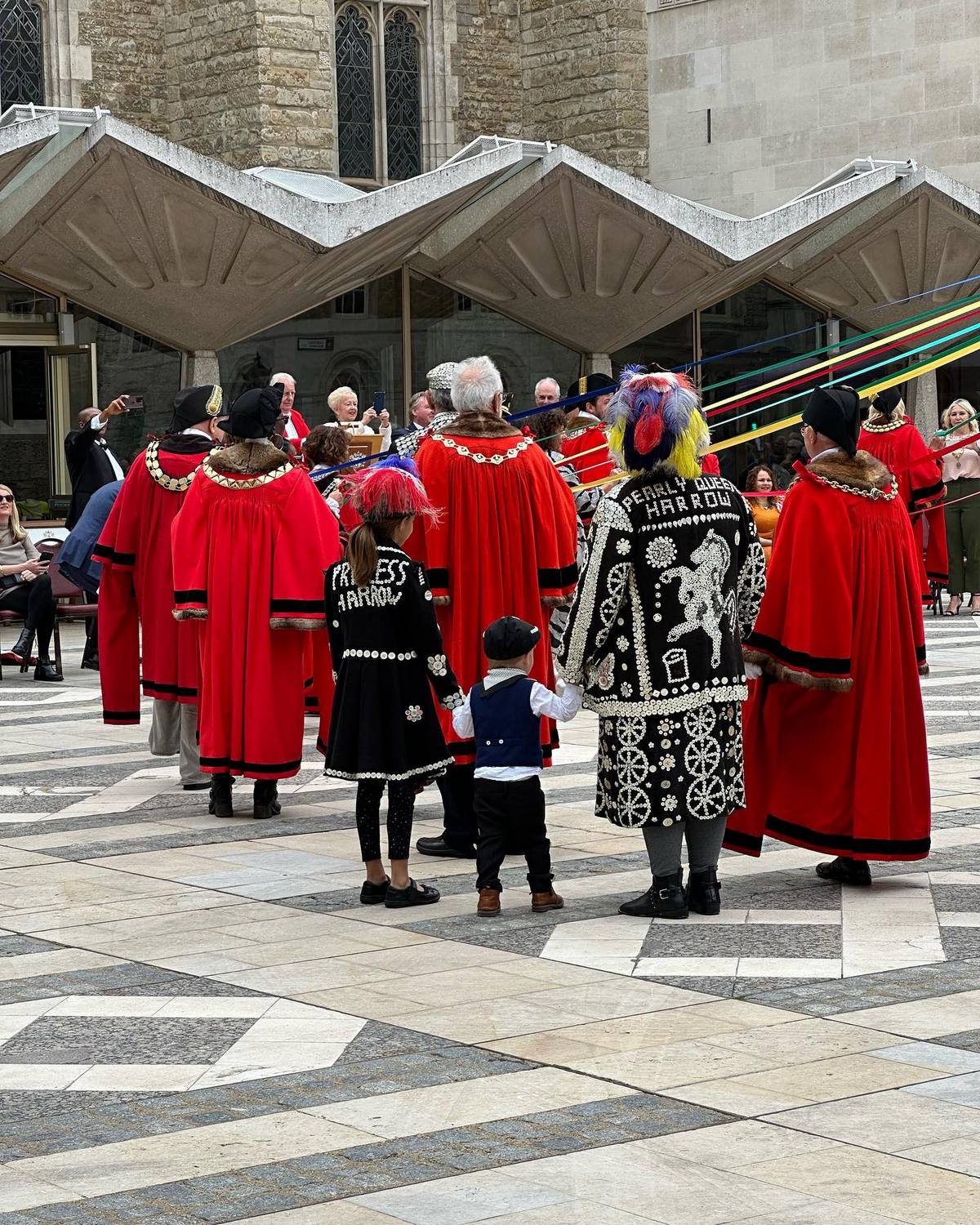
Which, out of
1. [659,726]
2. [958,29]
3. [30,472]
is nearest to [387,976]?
[659,726]

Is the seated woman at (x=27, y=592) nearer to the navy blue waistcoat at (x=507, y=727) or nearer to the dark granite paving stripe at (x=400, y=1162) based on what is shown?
the navy blue waistcoat at (x=507, y=727)

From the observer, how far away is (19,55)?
25953 mm

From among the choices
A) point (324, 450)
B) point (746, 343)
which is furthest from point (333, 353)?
point (324, 450)

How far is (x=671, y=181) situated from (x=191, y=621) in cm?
2272

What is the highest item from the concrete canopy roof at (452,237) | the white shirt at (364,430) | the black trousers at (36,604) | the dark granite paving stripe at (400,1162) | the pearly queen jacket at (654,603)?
the concrete canopy roof at (452,237)

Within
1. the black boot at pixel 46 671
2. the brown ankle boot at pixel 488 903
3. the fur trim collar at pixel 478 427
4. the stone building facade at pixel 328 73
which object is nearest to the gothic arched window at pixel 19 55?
the stone building facade at pixel 328 73

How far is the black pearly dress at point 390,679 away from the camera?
669 cm

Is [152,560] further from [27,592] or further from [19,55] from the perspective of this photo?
[19,55]

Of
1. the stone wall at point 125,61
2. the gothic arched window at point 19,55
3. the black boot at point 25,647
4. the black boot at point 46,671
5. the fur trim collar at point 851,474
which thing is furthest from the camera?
the stone wall at point 125,61

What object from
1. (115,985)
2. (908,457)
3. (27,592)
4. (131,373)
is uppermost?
(131,373)

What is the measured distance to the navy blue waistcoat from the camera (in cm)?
643

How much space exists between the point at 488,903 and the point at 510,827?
252 mm

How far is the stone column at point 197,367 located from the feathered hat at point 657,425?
1408 cm

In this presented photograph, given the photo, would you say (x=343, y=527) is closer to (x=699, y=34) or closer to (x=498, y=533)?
(x=498, y=533)
